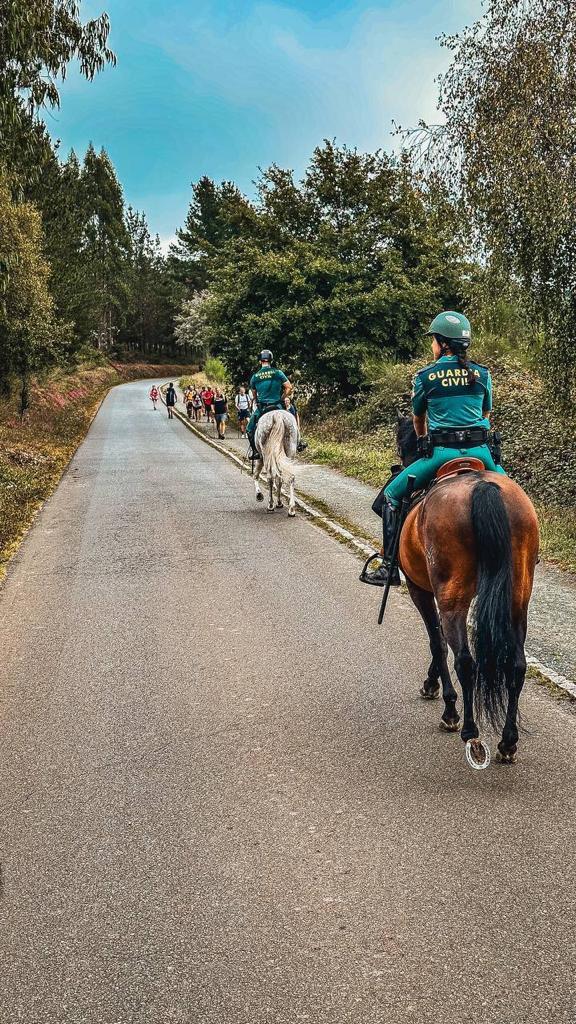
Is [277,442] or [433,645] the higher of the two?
[277,442]

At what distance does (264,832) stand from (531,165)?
11315 mm

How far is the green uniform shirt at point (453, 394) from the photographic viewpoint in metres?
5.58

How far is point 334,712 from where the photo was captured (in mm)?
5902

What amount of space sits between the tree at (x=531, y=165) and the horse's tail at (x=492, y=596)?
870 centimetres

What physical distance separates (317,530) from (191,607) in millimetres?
4771

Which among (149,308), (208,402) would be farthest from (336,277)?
(149,308)

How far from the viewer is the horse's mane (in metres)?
6.22

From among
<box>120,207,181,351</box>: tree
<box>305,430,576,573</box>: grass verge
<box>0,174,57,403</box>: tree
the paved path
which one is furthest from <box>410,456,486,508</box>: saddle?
<box>120,207,181,351</box>: tree

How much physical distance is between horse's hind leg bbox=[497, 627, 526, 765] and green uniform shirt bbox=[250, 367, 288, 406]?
10396 millimetres

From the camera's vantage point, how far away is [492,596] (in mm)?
4797

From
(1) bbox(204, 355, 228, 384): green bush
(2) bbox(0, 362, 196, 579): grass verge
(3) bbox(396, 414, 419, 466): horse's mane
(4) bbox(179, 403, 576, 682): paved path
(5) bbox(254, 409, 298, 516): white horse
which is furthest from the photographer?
(1) bbox(204, 355, 228, 384): green bush

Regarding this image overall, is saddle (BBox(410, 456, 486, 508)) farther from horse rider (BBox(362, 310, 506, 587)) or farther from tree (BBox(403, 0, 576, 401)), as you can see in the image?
tree (BBox(403, 0, 576, 401))

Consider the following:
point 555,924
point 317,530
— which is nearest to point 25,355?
point 317,530

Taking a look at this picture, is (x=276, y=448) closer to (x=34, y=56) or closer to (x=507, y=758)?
(x=34, y=56)
